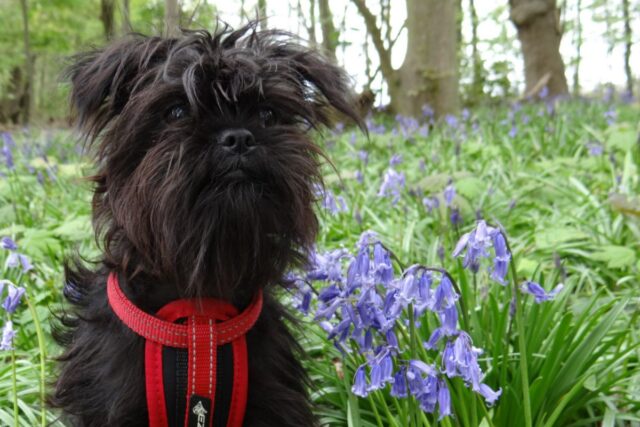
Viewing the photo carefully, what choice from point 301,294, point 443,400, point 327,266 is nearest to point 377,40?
point 301,294

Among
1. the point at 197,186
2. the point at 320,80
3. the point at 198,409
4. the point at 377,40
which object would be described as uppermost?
the point at 377,40

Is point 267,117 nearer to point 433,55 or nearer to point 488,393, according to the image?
point 488,393

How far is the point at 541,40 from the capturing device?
13164 millimetres

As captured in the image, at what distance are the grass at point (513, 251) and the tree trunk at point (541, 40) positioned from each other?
6.53m

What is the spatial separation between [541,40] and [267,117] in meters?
12.7

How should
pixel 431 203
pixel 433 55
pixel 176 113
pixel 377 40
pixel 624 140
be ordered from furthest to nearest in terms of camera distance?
pixel 377 40, pixel 433 55, pixel 624 140, pixel 431 203, pixel 176 113

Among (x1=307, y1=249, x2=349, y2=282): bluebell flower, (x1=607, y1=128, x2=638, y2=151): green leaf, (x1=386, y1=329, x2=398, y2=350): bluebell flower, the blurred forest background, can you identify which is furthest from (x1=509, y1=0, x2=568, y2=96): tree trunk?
(x1=386, y1=329, x2=398, y2=350): bluebell flower

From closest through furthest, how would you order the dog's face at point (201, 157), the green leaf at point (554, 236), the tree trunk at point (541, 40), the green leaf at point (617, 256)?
1. the dog's face at point (201, 157)
2. the green leaf at point (617, 256)
3. the green leaf at point (554, 236)
4. the tree trunk at point (541, 40)

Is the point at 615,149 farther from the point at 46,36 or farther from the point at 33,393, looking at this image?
the point at 46,36

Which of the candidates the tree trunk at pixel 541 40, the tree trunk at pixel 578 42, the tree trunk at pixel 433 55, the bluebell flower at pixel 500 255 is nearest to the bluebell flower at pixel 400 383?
the bluebell flower at pixel 500 255

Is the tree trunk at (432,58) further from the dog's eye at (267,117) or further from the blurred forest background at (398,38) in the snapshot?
the dog's eye at (267,117)

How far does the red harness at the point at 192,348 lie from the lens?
5.78ft

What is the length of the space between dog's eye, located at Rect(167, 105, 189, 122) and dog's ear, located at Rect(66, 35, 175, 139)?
0.42ft

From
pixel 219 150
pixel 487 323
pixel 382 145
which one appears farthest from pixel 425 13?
pixel 219 150
